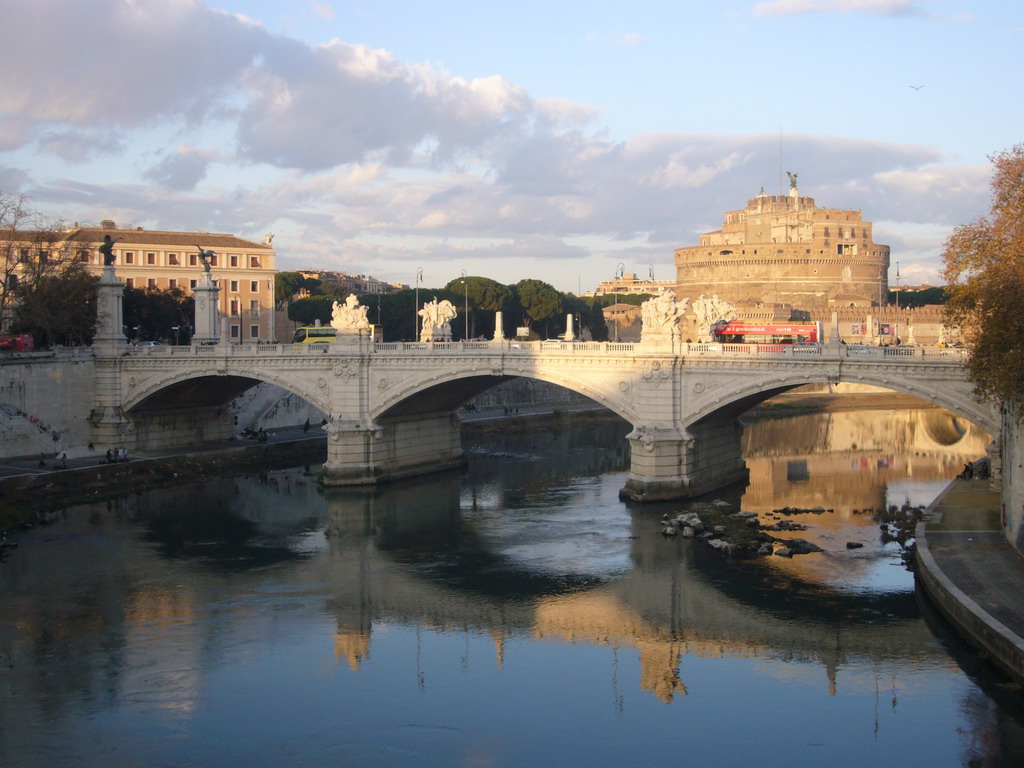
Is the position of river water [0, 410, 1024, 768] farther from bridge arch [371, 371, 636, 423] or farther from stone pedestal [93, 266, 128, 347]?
stone pedestal [93, 266, 128, 347]

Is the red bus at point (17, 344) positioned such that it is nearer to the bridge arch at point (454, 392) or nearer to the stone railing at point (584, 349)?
the stone railing at point (584, 349)

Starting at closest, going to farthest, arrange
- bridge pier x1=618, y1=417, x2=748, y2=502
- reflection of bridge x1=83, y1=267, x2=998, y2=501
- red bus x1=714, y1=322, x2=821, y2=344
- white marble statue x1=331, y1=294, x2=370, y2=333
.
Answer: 1. reflection of bridge x1=83, y1=267, x2=998, y2=501
2. bridge pier x1=618, y1=417, x2=748, y2=502
3. red bus x1=714, y1=322, x2=821, y2=344
4. white marble statue x1=331, y1=294, x2=370, y2=333

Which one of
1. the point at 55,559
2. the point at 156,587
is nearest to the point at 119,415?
the point at 55,559

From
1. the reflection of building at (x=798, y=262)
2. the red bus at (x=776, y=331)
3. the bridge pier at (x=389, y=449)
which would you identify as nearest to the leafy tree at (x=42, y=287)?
the bridge pier at (x=389, y=449)

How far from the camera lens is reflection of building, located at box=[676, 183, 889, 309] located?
346 feet

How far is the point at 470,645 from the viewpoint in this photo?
79.0 feet

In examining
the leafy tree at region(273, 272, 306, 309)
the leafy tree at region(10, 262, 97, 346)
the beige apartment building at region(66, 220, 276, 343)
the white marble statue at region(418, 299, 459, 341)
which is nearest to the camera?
the white marble statue at region(418, 299, 459, 341)

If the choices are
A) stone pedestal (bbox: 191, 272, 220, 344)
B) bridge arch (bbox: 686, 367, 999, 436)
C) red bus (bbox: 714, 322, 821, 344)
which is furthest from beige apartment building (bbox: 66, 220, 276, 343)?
bridge arch (bbox: 686, 367, 999, 436)

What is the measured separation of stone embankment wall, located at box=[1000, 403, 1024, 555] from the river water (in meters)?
2.79

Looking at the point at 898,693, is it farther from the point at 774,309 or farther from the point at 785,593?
the point at 774,309

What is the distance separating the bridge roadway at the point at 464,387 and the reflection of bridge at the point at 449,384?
2.0 inches

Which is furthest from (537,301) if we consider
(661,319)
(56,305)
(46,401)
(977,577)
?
(977,577)

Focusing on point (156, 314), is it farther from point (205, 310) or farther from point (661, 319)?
point (661, 319)

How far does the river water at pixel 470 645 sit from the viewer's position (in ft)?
61.5
